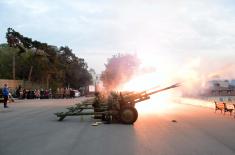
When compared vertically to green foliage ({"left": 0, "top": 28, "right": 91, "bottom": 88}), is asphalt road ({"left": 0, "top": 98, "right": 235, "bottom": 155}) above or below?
below

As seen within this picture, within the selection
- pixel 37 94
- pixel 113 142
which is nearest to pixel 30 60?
pixel 37 94

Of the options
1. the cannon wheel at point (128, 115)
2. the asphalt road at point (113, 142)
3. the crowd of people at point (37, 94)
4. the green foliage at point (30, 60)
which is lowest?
the asphalt road at point (113, 142)

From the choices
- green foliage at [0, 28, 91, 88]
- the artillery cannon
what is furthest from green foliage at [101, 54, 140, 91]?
→ the artillery cannon

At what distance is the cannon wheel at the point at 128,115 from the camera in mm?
20859

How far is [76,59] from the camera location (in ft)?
460

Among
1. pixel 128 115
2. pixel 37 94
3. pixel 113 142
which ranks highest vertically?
pixel 37 94

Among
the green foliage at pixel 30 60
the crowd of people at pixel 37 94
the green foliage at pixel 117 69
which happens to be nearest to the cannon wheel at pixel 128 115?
the crowd of people at pixel 37 94

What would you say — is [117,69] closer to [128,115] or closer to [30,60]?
[30,60]

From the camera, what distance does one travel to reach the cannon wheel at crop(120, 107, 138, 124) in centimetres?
2086

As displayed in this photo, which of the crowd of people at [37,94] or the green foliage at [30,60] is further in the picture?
the green foliage at [30,60]

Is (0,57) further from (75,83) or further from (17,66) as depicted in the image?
(75,83)

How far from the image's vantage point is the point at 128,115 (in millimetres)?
20938

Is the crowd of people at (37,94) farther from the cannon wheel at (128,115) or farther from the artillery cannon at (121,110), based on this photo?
the cannon wheel at (128,115)

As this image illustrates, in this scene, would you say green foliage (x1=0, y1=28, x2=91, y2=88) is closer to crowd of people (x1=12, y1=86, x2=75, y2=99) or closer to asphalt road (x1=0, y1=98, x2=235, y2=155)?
crowd of people (x1=12, y1=86, x2=75, y2=99)
